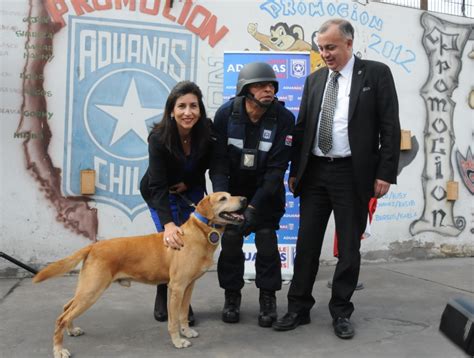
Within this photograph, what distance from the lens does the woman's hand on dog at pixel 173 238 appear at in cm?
343

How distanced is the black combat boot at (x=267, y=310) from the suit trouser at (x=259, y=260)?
0.06m

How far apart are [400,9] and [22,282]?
5.55 m

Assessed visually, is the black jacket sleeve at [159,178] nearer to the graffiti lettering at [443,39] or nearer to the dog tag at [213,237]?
the dog tag at [213,237]

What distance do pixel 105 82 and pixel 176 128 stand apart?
7.36 ft

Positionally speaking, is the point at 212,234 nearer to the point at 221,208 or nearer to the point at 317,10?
the point at 221,208

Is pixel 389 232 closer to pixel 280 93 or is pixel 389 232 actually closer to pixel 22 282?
pixel 280 93

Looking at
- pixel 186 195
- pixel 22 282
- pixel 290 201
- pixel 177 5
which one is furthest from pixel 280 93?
pixel 22 282

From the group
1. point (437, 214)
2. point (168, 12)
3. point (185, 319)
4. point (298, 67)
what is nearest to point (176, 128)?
point (185, 319)

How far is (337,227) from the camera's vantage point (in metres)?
3.78

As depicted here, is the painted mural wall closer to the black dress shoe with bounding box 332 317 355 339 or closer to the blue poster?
the blue poster

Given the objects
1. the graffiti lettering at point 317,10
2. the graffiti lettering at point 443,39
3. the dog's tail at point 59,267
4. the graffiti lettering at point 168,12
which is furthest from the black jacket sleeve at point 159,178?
the graffiti lettering at point 443,39

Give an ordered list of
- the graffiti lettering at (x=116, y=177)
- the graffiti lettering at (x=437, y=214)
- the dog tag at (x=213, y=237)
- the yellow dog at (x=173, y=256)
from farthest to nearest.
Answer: the graffiti lettering at (x=437, y=214) → the graffiti lettering at (x=116, y=177) → the dog tag at (x=213, y=237) → the yellow dog at (x=173, y=256)

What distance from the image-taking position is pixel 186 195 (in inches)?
157

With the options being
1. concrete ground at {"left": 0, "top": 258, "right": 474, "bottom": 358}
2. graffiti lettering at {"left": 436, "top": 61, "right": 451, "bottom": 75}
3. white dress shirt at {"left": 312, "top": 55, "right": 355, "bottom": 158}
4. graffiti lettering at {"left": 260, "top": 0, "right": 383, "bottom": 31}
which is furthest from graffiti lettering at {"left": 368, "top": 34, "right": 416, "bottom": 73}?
white dress shirt at {"left": 312, "top": 55, "right": 355, "bottom": 158}
